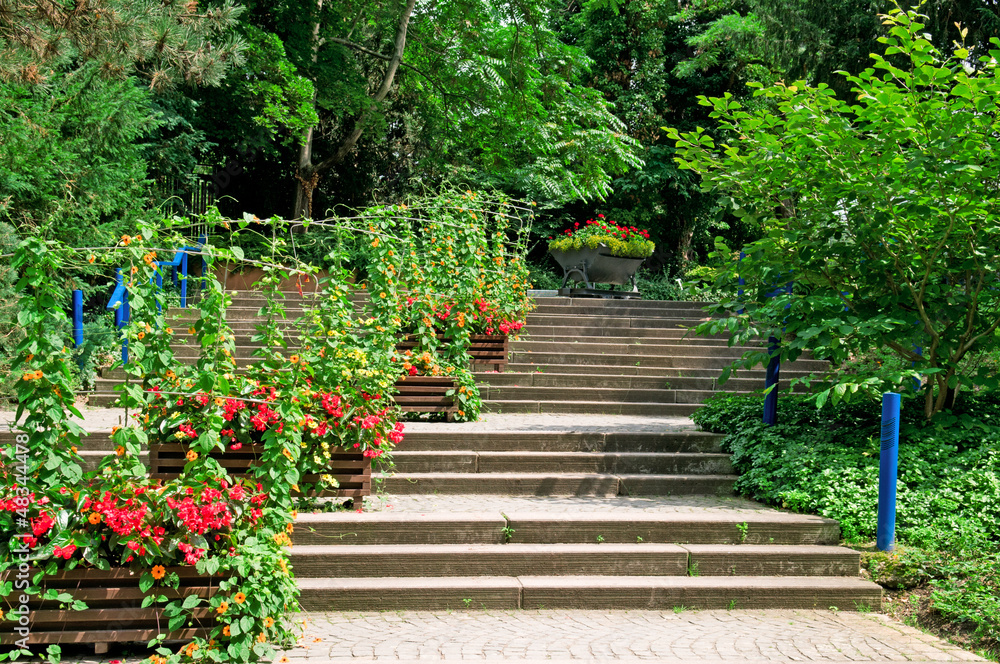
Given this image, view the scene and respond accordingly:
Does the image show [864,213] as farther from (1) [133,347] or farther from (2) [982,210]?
(1) [133,347]

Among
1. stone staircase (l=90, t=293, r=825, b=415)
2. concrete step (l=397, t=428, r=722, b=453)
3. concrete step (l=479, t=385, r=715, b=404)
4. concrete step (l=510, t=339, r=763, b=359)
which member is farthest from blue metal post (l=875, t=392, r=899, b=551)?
concrete step (l=510, t=339, r=763, b=359)

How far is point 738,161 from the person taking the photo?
5984 mm

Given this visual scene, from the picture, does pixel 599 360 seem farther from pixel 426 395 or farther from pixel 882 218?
pixel 882 218

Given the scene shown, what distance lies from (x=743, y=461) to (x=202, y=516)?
4135mm

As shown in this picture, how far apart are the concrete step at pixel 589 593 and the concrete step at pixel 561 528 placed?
308mm

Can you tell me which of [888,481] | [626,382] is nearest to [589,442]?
[888,481]

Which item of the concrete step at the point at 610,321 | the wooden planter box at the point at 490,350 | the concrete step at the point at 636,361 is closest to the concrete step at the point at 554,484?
the wooden planter box at the point at 490,350

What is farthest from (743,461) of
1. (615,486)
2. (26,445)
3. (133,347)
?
(26,445)

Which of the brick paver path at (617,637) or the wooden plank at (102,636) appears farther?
the brick paver path at (617,637)

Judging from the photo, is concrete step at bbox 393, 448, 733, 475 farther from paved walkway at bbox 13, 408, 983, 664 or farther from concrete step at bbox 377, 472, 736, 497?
paved walkway at bbox 13, 408, 983, 664

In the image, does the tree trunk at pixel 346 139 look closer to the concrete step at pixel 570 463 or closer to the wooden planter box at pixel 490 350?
the wooden planter box at pixel 490 350

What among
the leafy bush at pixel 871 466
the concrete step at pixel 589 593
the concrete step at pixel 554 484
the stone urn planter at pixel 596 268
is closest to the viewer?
the concrete step at pixel 589 593

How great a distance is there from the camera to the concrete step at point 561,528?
15.3 feet

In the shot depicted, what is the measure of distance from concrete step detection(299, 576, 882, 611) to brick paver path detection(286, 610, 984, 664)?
7 centimetres
